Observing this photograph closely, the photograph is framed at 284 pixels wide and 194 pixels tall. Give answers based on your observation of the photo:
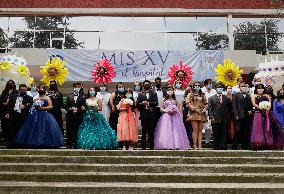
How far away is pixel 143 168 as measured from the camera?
28.8ft

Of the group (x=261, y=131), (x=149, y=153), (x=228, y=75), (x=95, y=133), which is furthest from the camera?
(x=228, y=75)

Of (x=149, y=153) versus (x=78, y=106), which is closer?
(x=149, y=153)

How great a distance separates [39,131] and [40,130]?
3 cm

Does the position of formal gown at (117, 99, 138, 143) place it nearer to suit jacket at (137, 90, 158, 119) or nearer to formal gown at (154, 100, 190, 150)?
suit jacket at (137, 90, 158, 119)

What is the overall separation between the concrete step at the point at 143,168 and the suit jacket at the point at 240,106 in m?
2.35

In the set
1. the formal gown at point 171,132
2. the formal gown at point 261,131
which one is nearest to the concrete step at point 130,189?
the formal gown at point 171,132

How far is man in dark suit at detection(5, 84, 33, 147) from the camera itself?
10.9m

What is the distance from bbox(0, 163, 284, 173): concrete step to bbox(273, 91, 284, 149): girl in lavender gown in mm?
1907

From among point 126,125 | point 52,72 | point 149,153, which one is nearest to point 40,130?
point 52,72

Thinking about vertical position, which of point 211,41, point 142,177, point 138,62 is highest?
point 211,41

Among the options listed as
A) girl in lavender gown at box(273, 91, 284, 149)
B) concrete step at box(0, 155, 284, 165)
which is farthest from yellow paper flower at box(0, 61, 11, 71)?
girl in lavender gown at box(273, 91, 284, 149)

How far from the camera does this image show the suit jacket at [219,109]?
11.0 m

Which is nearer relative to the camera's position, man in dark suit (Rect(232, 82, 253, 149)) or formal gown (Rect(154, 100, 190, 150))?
formal gown (Rect(154, 100, 190, 150))

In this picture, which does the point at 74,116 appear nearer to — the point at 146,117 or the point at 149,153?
the point at 146,117
